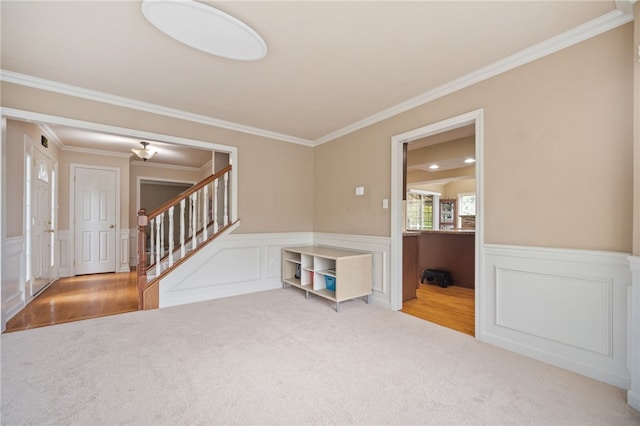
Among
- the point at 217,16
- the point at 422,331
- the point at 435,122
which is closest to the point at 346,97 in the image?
the point at 435,122

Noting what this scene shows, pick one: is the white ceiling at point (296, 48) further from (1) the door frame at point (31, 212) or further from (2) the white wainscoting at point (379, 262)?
(2) the white wainscoting at point (379, 262)

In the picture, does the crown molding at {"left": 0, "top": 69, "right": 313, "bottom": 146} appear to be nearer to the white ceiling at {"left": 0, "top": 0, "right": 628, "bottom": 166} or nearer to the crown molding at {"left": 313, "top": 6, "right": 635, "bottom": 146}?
the white ceiling at {"left": 0, "top": 0, "right": 628, "bottom": 166}

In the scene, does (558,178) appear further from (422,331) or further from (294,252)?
(294,252)

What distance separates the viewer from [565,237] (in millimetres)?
2154

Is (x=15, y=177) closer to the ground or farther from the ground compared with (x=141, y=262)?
farther from the ground

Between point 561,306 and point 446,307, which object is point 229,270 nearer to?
point 446,307

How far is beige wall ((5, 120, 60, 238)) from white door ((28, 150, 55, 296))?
1.85 ft

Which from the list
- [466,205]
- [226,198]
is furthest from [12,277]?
[466,205]

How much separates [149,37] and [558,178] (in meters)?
3.27

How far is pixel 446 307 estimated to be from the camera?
3.63m

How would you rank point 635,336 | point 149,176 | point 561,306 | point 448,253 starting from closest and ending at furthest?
1. point 635,336
2. point 561,306
3. point 448,253
4. point 149,176

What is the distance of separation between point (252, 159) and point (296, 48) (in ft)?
7.61

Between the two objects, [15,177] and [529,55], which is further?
[15,177]

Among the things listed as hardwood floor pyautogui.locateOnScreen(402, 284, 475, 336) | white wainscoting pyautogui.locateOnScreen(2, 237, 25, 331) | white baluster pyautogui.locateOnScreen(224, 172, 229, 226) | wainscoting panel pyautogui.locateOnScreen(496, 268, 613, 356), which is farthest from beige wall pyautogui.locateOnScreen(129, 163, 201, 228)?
wainscoting panel pyautogui.locateOnScreen(496, 268, 613, 356)
